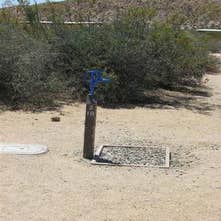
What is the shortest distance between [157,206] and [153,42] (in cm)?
1017

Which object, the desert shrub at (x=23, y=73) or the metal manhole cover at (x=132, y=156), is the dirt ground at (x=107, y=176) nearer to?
the metal manhole cover at (x=132, y=156)

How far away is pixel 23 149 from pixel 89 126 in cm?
112

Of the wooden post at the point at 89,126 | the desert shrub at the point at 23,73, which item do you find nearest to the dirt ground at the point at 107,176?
the wooden post at the point at 89,126

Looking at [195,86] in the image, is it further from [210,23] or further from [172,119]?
[210,23]

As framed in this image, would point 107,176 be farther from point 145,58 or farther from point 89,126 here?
point 145,58

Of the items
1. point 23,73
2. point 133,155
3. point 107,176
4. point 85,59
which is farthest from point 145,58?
point 107,176

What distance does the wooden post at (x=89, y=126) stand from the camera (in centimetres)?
871

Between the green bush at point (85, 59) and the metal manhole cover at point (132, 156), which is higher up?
the green bush at point (85, 59)

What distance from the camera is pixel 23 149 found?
917 centimetres

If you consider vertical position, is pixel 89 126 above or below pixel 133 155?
above

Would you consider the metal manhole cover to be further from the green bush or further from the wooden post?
the green bush

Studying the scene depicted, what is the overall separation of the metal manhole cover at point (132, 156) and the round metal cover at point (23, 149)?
838mm

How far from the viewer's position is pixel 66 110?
13.6m

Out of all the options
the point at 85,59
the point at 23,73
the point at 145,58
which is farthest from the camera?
the point at 145,58
